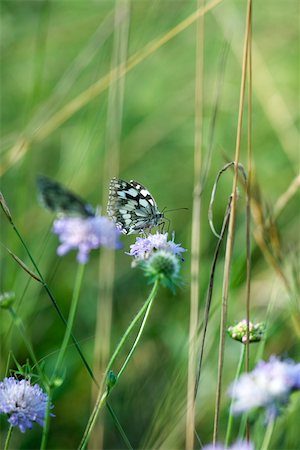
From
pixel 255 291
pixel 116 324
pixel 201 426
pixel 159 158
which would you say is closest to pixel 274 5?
pixel 159 158

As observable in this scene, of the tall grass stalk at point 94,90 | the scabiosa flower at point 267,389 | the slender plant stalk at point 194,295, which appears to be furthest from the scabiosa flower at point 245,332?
the tall grass stalk at point 94,90

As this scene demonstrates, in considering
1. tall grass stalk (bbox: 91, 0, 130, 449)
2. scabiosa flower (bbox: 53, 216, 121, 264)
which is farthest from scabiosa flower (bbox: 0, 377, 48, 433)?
tall grass stalk (bbox: 91, 0, 130, 449)

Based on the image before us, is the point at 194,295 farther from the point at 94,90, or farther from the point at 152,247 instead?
the point at 94,90

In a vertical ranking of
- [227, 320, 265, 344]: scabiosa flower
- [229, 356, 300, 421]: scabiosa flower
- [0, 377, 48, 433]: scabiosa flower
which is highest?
[227, 320, 265, 344]: scabiosa flower

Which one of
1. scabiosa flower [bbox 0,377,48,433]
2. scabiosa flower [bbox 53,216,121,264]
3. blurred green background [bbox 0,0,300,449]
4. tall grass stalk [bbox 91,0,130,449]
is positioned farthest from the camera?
blurred green background [bbox 0,0,300,449]

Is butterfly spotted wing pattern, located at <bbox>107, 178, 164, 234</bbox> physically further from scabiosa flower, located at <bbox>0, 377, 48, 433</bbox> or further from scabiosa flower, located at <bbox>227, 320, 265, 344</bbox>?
scabiosa flower, located at <bbox>0, 377, 48, 433</bbox>

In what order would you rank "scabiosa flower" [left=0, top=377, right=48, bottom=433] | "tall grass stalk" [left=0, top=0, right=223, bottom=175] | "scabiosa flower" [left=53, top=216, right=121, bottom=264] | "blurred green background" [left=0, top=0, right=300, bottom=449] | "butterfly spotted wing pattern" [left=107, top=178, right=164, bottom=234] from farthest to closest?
"blurred green background" [left=0, top=0, right=300, bottom=449] → "tall grass stalk" [left=0, top=0, right=223, bottom=175] → "butterfly spotted wing pattern" [left=107, top=178, right=164, bottom=234] → "scabiosa flower" [left=53, top=216, right=121, bottom=264] → "scabiosa flower" [left=0, top=377, right=48, bottom=433]

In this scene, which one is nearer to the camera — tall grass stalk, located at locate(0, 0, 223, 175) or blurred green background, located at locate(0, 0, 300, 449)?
tall grass stalk, located at locate(0, 0, 223, 175)
